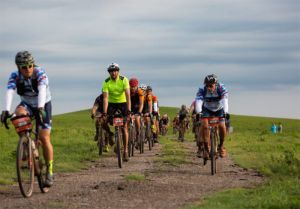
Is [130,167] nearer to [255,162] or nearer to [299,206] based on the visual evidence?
[255,162]

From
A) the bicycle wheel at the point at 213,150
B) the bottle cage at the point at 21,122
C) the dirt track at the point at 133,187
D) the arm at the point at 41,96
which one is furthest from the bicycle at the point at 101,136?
the bottle cage at the point at 21,122

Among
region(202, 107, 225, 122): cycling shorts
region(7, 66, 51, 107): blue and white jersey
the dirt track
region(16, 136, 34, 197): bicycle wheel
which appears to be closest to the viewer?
the dirt track

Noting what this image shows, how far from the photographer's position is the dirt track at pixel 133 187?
937 centimetres

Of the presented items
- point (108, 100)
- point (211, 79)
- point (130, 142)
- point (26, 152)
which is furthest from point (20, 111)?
point (130, 142)

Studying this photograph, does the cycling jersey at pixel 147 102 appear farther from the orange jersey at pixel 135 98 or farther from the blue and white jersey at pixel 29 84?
the blue and white jersey at pixel 29 84

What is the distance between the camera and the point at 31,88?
10.2 meters

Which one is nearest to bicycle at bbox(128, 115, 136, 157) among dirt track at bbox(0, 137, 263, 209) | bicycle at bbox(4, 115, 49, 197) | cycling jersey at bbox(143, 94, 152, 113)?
dirt track at bbox(0, 137, 263, 209)

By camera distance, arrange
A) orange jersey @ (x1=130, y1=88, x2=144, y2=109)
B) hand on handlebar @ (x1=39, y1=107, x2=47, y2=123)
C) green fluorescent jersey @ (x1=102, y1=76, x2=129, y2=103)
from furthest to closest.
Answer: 1. orange jersey @ (x1=130, y1=88, x2=144, y2=109)
2. green fluorescent jersey @ (x1=102, y1=76, x2=129, y2=103)
3. hand on handlebar @ (x1=39, y1=107, x2=47, y2=123)

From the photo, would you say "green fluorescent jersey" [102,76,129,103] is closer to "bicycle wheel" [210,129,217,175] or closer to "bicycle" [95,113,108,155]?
"bicycle" [95,113,108,155]

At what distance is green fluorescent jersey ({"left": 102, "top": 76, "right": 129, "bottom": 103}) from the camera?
54.0 feet

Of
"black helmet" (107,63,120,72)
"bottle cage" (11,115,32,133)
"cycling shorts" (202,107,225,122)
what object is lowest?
"bottle cage" (11,115,32,133)

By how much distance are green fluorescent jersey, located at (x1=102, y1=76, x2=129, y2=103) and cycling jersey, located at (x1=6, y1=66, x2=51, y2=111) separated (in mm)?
5988

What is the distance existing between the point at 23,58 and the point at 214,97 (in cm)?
668

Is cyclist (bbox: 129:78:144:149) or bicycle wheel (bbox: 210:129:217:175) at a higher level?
cyclist (bbox: 129:78:144:149)
